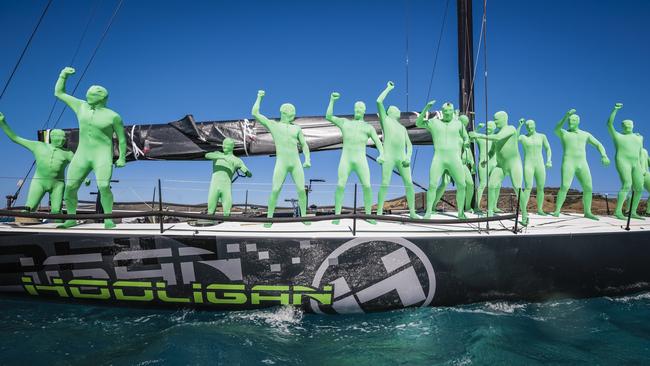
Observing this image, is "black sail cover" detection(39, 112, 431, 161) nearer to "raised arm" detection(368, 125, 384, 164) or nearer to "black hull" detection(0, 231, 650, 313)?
"raised arm" detection(368, 125, 384, 164)

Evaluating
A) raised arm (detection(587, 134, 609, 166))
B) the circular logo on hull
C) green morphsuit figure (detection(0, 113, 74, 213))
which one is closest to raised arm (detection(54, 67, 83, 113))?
green morphsuit figure (detection(0, 113, 74, 213))

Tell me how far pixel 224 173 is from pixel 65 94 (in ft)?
7.43

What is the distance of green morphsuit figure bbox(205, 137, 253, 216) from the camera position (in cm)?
560

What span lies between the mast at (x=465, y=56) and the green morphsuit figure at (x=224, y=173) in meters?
4.73

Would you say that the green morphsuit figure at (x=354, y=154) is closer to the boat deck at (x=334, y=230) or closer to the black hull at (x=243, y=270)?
the boat deck at (x=334, y=230)

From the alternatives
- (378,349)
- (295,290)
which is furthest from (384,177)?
(378,349)

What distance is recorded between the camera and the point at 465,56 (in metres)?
7.77

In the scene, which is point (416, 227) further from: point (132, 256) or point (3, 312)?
point (3, 312)

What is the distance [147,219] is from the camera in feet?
21.4

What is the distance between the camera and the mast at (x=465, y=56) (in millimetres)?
7617

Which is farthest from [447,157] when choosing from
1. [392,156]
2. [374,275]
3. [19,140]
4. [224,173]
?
[19,140]

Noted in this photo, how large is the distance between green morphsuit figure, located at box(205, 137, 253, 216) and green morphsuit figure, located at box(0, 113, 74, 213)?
6.69 ft

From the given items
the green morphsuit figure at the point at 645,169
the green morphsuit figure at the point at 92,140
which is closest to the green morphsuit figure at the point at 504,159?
the green morphsuit figure at the point at 645,169

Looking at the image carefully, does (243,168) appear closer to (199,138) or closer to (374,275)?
(199,138)
